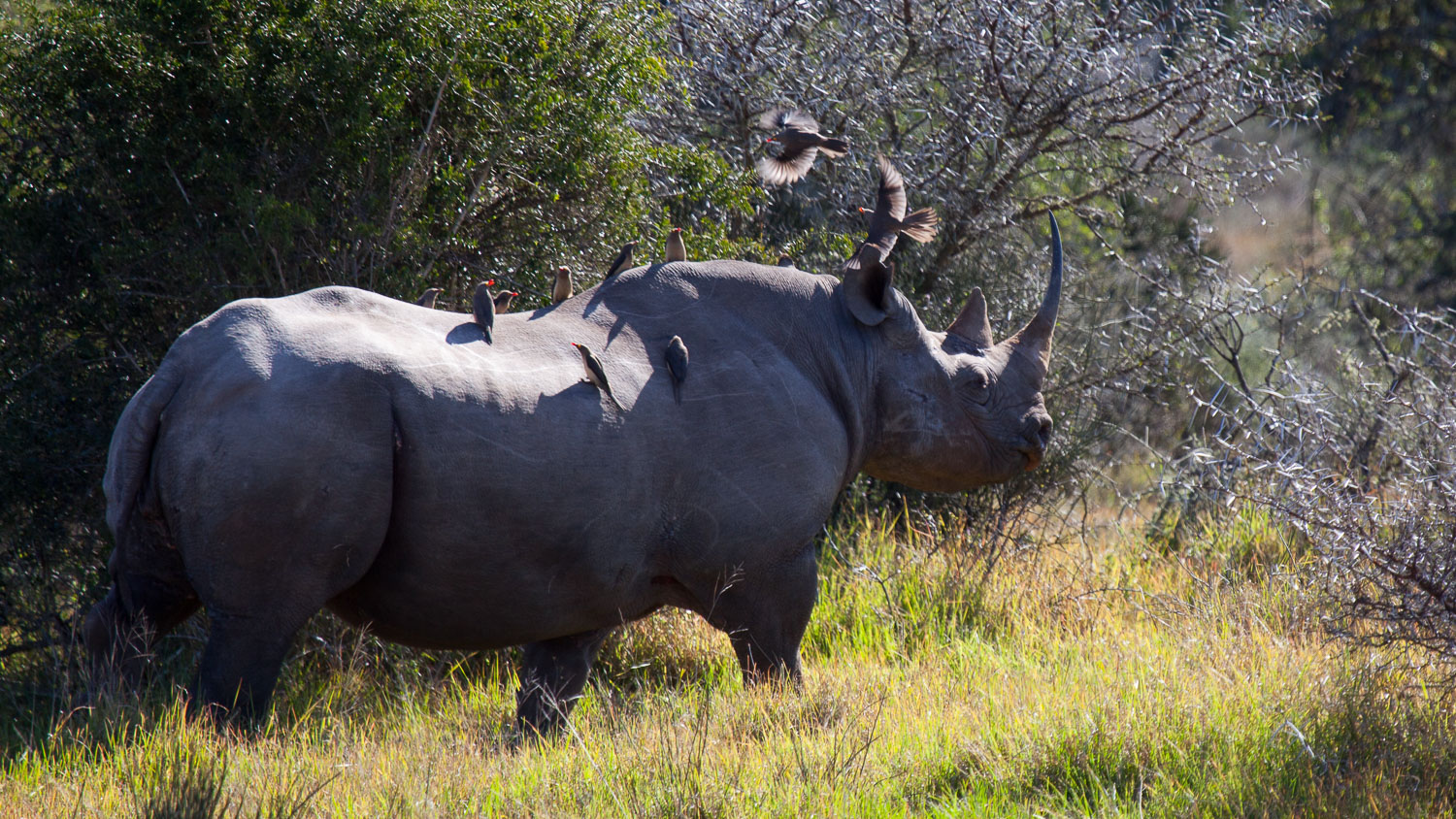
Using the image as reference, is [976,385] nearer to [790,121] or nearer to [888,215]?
[888,215]

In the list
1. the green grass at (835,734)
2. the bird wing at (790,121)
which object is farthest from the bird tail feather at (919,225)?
the green grass at (835,734)

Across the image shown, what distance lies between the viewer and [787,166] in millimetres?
6320

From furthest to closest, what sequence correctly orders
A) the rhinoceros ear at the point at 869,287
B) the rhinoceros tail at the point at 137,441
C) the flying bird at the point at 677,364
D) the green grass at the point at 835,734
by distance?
the rhinoceros ear at the point at 869,287 → the flying bird at the point at 677,364 → the rhinoceros tail at the point at 137,441 → the green grass at the point at 835,734

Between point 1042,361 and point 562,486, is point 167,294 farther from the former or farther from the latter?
point 1042,361

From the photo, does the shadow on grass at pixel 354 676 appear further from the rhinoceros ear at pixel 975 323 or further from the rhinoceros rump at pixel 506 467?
the rhinoceros ear at pixel 975 323

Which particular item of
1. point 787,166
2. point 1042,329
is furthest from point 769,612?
point 787,166

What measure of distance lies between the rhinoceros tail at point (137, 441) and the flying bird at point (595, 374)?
4.40ft

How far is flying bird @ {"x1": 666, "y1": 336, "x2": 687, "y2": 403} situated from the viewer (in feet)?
16.4

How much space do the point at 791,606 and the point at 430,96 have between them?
291 cm

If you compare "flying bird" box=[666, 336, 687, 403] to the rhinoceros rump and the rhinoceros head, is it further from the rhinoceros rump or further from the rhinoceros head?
the rhinoceros head

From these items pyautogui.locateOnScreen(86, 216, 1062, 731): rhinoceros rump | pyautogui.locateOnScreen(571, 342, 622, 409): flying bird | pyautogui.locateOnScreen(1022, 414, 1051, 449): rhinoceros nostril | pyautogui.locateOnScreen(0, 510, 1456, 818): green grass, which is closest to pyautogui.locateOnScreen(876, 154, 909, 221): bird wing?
pyautogui.locateOnScreen(86, 216, 1062, 731): rhinoceros rump

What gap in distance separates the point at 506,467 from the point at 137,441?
118 centimetres

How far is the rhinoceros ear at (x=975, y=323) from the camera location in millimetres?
6086

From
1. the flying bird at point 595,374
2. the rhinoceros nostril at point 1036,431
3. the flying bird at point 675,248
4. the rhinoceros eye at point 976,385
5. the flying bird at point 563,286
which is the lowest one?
the rhinoceros nostril at point 1036,431
